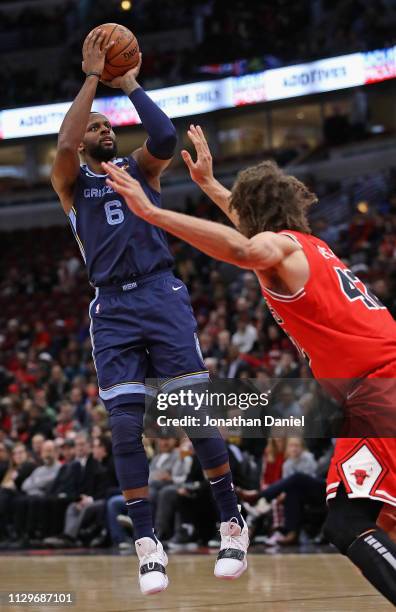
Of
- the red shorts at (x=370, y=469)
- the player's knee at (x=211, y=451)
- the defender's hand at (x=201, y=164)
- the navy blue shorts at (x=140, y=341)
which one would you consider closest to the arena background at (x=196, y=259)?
the player's knee at (x=211, y=451)

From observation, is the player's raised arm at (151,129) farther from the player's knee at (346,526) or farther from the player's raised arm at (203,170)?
the player's knee at (346,526)

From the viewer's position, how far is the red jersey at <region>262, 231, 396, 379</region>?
438 cm

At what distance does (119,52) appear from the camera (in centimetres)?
579

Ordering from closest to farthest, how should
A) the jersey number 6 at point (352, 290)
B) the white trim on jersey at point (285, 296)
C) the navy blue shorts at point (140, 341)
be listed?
the white trim on jersey at point (285, 296)
the jersey number 6 at point (352, 290)
the navy blue shorts at point (140, 341)

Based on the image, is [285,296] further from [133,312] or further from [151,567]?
[151,567]

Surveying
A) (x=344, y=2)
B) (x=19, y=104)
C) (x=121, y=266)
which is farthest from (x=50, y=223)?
(x=121, y=266)

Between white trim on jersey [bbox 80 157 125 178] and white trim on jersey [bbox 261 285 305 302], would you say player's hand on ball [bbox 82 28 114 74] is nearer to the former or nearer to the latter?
white trim on jersey [bbox 80 157 125 178]

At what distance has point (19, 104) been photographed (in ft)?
93.5

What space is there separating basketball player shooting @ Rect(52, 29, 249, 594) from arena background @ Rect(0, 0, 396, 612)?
0.70m

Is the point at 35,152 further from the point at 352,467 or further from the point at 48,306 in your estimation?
the point at 352,467

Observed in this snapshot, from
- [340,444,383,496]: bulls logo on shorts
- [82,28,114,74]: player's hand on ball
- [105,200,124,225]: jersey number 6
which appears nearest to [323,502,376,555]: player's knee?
[340,444,383,496]: bulls logo on shorts

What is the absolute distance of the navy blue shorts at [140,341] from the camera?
563 cm

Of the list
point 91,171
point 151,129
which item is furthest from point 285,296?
point 91,171

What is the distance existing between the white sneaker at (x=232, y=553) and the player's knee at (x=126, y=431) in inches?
26.3
